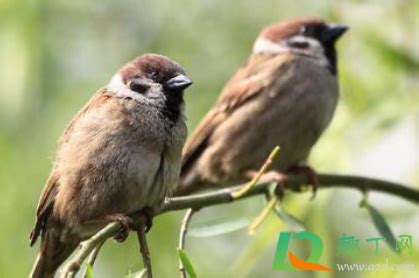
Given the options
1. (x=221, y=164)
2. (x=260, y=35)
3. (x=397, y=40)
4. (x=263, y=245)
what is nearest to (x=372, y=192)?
(x=263, y=245)

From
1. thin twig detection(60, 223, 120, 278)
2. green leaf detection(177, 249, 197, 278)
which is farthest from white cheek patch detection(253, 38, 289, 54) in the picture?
green leaf detection(177, 249, 197, 278)

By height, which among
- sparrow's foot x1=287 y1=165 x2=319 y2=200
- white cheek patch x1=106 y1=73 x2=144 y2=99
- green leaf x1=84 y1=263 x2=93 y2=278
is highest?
green leaf x1=84 y1=263 x2=93 y2=278

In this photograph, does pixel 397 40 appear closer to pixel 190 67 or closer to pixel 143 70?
pixel 143 70

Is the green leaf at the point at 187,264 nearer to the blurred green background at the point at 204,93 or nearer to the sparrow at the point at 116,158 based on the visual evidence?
the blurred green background at the point at 204,93

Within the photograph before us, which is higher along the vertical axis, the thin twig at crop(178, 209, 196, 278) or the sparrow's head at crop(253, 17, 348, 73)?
the thin twig at crop(178, 209, 196, 278)

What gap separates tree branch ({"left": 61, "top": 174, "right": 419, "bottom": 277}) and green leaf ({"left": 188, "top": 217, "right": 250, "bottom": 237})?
9 centimetres

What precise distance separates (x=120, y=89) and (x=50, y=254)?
620 millimetres

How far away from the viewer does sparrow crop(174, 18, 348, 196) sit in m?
4.93

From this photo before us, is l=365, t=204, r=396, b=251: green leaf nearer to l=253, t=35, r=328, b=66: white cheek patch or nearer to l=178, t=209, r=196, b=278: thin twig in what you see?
l=178, t=209, r=196, b=278: thin twig

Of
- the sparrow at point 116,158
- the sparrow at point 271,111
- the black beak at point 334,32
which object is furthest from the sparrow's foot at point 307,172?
the sparrow at point 116,158

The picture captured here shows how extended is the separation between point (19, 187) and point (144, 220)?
56.9 inches

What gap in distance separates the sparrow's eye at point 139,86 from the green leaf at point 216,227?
0.68m

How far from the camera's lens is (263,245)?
3.67 metres

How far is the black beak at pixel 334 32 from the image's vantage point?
15.9 feet
